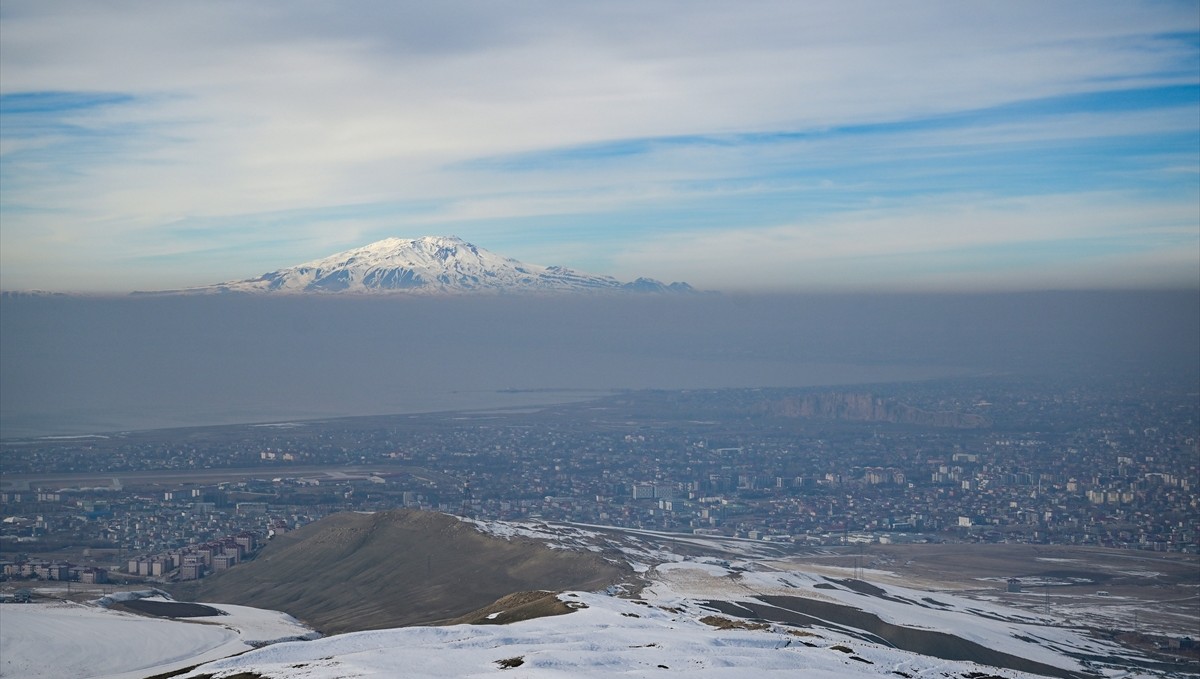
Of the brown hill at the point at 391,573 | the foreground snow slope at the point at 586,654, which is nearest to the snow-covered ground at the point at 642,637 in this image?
the foreground snow slope at the point at 586,654

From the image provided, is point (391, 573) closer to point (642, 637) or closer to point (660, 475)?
point (642, 637)

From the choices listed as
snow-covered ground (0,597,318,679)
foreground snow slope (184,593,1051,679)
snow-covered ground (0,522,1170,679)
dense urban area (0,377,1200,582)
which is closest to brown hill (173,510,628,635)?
snow-covered ground (0,522,1170,679)

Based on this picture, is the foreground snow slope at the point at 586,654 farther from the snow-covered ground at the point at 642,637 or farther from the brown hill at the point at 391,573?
the brown hill at the point at 391,573

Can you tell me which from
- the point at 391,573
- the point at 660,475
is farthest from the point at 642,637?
the point at 660,475

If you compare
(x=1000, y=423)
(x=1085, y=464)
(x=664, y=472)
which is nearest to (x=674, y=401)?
(x=1000, y=423)

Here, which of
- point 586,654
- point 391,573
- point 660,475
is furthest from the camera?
point 660,475

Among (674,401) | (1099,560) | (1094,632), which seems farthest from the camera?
(674,401)

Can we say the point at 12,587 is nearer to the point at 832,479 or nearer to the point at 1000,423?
the point at 832,479
